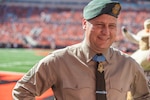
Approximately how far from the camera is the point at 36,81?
1.80 metres

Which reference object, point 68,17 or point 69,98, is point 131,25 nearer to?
point 68,17

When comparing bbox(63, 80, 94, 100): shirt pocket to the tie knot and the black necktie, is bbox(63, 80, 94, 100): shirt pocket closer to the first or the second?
the black necktie

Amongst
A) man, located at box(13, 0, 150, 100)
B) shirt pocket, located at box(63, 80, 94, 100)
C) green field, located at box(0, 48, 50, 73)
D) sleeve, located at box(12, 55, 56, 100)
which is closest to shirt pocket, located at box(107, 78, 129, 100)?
man, located at box(13, 0, 150, 100)

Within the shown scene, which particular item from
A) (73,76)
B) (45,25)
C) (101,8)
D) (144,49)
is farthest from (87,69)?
(45,25)

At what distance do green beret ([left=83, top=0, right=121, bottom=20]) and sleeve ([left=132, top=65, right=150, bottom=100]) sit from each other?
432 mm

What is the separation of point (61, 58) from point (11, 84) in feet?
22.3

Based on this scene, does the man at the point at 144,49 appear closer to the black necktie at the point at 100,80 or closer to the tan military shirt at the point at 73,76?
the tan military shirt at the point at 73,76

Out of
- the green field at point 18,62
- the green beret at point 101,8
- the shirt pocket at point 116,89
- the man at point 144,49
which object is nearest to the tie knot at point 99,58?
the shirt pocket at point 116,89

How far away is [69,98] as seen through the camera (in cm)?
180

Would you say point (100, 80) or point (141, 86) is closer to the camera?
point (100, 80)

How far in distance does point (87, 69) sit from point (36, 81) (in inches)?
12.0

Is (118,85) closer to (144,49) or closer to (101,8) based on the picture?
(101,8)

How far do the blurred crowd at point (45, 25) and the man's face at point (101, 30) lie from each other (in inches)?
887

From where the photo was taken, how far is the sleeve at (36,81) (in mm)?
1776
